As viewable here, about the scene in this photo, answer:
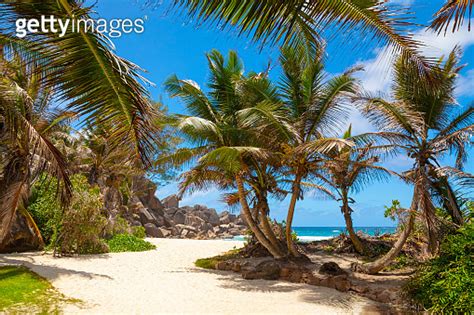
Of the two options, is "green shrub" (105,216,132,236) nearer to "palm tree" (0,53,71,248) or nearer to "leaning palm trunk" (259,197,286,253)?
"palm tree" (0,53,71,248)

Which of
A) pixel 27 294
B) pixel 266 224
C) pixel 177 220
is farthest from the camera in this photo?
pixel 177 220

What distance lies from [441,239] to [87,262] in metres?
11.0

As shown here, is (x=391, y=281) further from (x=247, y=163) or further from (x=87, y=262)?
(x=87, y=262)

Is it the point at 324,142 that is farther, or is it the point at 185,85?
the point at 185,85

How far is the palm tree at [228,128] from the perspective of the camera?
38.1ft

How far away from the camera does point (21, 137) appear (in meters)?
9.38

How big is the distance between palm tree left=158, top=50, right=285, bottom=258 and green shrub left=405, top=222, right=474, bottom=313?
502 centimetres

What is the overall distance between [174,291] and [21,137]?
17.9 feet

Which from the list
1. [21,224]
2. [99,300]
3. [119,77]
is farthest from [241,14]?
[21,224]

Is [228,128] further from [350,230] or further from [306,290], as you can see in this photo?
[350,230]

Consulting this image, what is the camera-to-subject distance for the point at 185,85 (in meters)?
13.0

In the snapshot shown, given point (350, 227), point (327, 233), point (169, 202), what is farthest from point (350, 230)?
point (327, 233)

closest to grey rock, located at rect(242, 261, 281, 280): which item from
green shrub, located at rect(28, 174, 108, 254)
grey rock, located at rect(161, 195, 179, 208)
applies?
green shrub, located at rect(28, 174, 108, 254)

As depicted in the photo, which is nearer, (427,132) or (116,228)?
(427,132)
